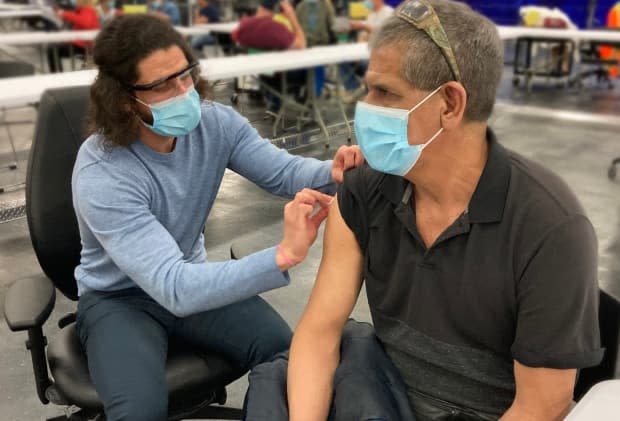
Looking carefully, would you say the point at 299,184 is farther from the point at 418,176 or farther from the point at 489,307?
the point at 489,307

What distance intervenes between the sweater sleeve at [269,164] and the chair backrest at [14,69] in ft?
11.2

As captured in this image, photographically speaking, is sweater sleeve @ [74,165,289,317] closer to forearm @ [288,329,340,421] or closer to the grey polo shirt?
forearm @ [288,329,340,421]

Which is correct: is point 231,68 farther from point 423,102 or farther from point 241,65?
point 423,102

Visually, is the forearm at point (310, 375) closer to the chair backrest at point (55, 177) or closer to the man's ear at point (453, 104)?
the man's ear at point (453, 104)

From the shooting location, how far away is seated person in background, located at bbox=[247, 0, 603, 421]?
1043 mm

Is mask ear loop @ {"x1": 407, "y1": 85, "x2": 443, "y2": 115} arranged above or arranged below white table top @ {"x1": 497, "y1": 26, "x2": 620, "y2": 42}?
above

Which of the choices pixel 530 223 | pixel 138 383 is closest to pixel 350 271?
pixel 530 223

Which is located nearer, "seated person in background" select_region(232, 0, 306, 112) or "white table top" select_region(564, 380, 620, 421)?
"white table top" select_region(564, 380, 620, 421)

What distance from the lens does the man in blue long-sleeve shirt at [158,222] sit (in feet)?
4.57

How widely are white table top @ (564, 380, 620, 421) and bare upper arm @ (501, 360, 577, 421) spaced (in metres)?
0.08

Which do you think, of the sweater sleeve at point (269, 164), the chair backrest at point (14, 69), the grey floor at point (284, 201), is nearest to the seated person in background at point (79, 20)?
the grey floor at point (284, 201)

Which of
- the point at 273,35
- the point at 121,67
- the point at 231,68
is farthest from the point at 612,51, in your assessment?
the point at 121,67

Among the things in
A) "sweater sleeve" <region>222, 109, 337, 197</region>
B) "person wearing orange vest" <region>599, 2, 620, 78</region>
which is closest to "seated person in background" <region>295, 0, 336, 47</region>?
"person wearing orange vest" <region>599, 2, 620, 78</region>

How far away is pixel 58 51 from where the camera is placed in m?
7.19
